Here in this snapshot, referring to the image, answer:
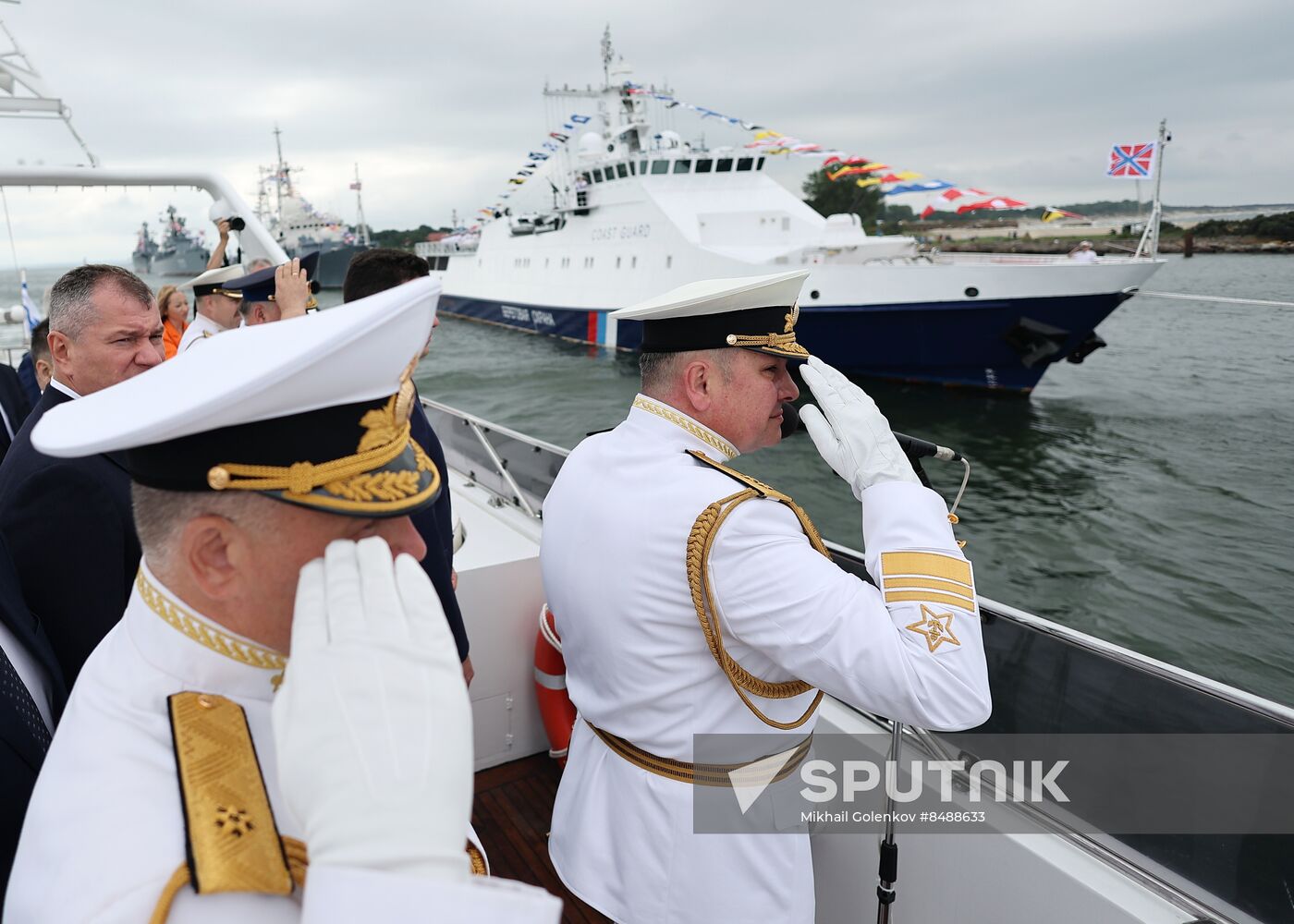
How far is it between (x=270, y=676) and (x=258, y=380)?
30 cm

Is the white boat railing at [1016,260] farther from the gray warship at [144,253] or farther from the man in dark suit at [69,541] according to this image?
the gray warship at [144,253]

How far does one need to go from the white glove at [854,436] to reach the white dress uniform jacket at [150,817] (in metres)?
1.02

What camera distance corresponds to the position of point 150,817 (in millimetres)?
642

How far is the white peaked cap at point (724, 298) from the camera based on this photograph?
1.42m

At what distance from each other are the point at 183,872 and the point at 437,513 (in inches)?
50.7

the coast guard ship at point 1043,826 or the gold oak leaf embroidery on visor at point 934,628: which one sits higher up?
the gold oak leaf embroidery on visor at point 934,628

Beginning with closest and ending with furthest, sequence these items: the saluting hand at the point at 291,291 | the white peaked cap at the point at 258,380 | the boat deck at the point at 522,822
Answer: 1. the white peaked cap at the point at 258,380
2. the boat deck at the point at 522,822
3. the saluting hand at the point at 291,291

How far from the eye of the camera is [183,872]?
1.99 feet

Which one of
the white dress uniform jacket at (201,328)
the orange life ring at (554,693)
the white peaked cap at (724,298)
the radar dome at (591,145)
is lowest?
the orange life ring at (554,693)

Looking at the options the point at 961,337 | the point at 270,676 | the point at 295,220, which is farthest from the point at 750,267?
the point at 295,220

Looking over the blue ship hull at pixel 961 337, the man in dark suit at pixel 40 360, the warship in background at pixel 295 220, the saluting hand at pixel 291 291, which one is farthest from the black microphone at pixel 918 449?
the warship in background at pixel 295 220

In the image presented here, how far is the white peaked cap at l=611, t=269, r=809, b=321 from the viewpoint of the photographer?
55.9 inches

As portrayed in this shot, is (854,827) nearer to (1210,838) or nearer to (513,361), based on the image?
(1210,838)

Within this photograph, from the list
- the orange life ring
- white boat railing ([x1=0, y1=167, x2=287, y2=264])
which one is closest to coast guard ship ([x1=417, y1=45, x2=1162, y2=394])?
white boat railing ([x1=0, y1=167, x2=287, y2=264])
